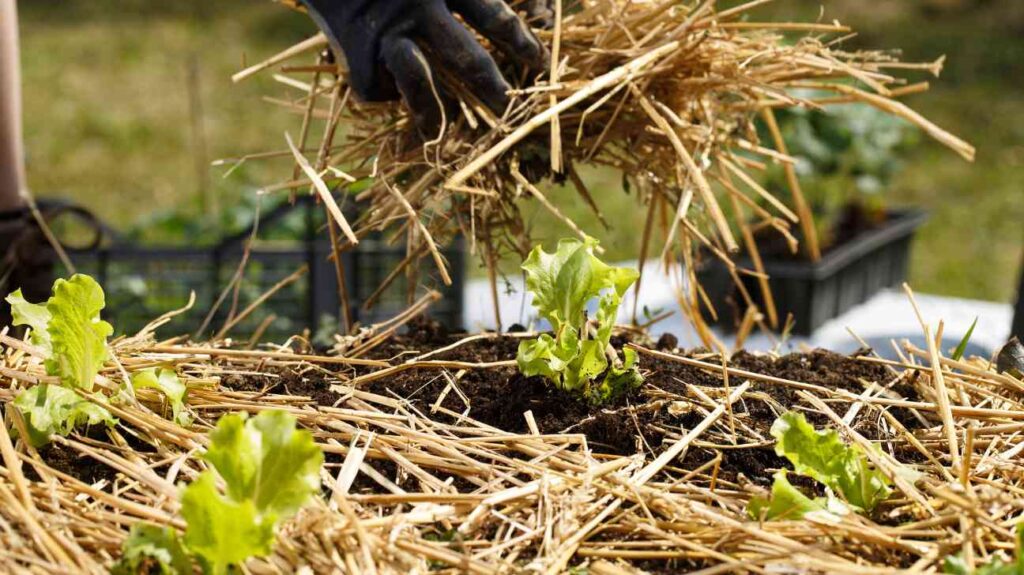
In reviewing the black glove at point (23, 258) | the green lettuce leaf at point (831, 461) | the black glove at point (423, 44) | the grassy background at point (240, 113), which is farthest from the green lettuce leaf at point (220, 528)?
the grassy background at point (240, 113)

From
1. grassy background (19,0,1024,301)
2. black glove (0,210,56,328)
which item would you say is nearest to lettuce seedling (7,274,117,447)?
black glove (0,210,56,328)

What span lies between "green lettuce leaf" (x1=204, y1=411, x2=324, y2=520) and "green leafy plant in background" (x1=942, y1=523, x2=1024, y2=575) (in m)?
0.54

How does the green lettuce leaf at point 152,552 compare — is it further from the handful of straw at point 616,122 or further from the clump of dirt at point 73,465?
the handful of straw at point 616,122

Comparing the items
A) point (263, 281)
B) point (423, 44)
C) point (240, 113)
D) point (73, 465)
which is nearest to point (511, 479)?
point (73, 465)

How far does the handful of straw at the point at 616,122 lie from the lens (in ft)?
4.69

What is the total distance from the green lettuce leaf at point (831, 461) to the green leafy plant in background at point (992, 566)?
117mm

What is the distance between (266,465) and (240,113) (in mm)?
6141

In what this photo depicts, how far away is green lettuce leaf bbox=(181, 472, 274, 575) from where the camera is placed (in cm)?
85

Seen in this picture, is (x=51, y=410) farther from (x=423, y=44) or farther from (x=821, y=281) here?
(x=821, y=281)

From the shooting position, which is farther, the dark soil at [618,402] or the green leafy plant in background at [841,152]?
the green leafy plant in background at [841,152]

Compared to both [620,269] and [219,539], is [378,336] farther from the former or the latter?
[219,539]

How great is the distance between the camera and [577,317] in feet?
4.09

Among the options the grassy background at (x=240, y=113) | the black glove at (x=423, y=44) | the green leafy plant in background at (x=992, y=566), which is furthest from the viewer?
the grassy background at (x=240, y=113)

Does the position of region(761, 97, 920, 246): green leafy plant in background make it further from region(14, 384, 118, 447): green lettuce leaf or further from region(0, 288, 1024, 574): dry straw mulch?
region(14, 384, 118, 447): green lettuce leaf
